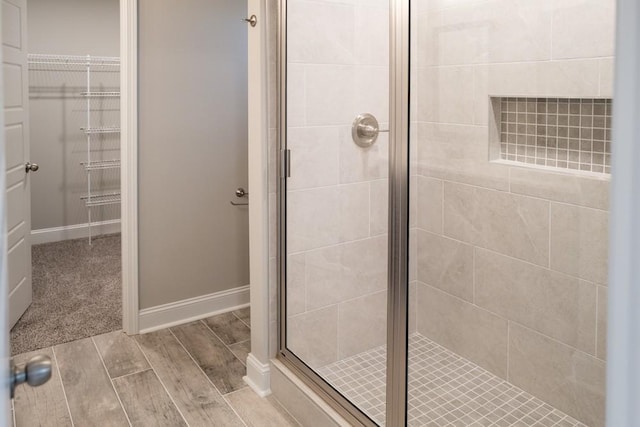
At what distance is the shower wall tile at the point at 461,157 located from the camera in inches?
82.1

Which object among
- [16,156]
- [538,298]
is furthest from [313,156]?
[16,156]

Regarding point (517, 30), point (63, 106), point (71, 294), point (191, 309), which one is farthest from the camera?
point (63, 106)

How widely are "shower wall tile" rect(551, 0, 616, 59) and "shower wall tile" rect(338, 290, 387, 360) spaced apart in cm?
105

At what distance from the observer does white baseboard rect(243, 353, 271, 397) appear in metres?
2.59

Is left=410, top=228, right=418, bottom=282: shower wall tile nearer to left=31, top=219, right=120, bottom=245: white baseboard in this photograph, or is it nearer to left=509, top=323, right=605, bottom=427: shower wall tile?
left=509, top=323, right=605, bottom=427: shower wall tile

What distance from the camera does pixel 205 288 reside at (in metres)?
3.59

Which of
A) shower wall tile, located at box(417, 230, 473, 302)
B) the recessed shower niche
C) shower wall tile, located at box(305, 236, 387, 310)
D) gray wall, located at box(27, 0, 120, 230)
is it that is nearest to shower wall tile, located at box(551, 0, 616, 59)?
the recessed shower niche

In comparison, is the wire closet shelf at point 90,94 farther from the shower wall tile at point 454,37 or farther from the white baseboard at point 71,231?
the shower wall tile at point 454,37

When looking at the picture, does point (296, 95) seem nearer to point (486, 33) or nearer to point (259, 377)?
point (486, 33)

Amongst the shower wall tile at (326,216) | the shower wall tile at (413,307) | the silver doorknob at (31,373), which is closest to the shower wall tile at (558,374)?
the shower wall tile at (413,307)

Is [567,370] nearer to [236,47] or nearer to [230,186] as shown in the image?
[230,186]

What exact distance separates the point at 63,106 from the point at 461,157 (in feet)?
14.8

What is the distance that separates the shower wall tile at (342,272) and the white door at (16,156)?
1.97 meters

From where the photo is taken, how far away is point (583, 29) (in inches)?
66.6
